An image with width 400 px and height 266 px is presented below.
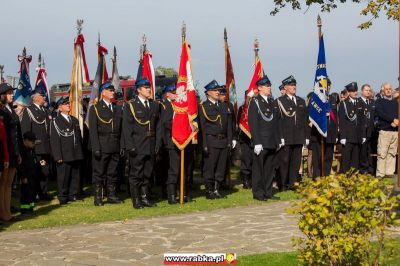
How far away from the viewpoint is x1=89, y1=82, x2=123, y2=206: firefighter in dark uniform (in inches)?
400

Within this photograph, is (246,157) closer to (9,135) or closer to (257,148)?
(257,148)

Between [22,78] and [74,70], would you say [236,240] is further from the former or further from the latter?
[22,78]

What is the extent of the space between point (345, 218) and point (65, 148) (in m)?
7.58

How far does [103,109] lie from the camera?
10.2m

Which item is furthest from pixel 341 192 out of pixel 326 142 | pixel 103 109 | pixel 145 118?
pixel 326 142

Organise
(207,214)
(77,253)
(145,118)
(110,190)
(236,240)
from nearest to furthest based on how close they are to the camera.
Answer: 1. (77,253)
2. (236,240)
3. (207,214)
4. (145,118)
5. (110,190)

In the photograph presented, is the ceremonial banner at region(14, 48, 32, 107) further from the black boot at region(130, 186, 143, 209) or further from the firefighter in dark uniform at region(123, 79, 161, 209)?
the black boot at region(130, 186, 143, 209)

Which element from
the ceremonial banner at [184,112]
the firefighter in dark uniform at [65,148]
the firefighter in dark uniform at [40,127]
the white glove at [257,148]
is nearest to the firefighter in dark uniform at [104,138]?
the firefighter in dark uniform at [65,148]

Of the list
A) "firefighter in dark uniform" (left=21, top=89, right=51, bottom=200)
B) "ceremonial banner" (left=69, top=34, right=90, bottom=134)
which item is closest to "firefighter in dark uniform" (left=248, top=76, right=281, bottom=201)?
"ceremonial banner" (left=69, top=34, right=90, bottom=134)

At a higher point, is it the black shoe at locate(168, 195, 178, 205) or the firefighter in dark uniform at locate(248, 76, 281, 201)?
the firefighter in dark uniform at locate(248, 76, 281, 201)

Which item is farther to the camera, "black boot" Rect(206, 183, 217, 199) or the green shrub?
"black boot" Rect(206, 183, 217, 199)

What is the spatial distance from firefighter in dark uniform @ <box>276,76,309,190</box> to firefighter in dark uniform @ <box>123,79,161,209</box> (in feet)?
9.43

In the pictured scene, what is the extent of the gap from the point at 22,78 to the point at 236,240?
8279 mm

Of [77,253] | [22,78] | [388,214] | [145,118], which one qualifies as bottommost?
[77,253]
